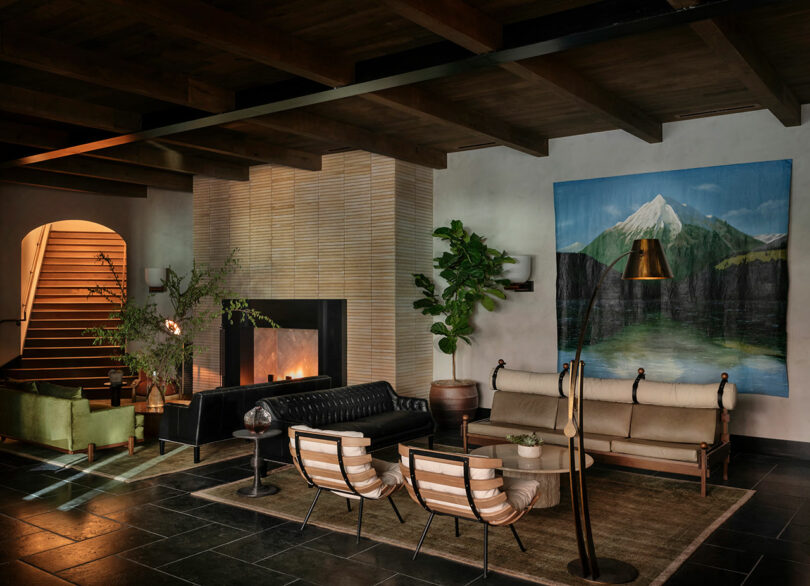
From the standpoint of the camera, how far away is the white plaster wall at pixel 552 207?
6.95 metres

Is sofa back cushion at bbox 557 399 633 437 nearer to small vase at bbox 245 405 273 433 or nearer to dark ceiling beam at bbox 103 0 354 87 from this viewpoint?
small vase at bbox 245 405 273 433

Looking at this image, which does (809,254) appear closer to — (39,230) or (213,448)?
(213,448)

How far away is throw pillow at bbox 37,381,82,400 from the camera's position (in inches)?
273

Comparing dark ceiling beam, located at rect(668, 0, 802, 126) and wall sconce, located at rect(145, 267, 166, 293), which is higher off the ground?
dark ceiling beam, located at rect(668, 0, 802, 126)

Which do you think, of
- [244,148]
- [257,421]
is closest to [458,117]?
[244,148]

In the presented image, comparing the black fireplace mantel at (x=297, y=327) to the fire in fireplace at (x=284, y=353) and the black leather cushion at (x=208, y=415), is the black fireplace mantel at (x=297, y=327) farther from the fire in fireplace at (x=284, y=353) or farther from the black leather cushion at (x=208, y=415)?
the black leather cushion at (x=208, y=415)

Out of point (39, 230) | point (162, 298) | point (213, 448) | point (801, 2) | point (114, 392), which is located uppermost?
point (801, 2)

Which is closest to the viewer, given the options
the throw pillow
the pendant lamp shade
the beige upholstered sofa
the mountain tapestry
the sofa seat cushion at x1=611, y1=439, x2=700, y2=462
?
the pendant lamp shade

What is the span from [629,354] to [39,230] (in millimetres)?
10276

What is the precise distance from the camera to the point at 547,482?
5.32 m

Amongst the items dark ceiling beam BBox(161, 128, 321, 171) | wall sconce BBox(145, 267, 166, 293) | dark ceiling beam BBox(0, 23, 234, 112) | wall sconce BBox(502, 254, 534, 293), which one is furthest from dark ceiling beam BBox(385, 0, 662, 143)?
wall sconce BBox(145, 267, 166, 293)

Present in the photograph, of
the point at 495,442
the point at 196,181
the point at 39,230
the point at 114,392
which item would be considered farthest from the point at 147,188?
the point at 495,442

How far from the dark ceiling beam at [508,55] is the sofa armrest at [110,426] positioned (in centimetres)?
281

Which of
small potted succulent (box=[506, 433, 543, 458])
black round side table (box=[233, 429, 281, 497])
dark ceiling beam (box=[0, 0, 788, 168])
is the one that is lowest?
black round side table (box=[233, 429, 281, 497])
